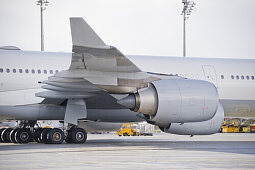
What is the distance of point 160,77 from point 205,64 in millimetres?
4869

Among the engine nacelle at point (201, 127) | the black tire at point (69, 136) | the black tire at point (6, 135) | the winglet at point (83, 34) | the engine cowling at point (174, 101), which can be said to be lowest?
the black tire at point (6, 135)

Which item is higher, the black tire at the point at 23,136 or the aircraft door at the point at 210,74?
the aircraft door at the point at 210,74

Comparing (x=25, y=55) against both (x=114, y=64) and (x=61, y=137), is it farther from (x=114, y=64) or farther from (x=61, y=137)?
(x=114, y=64)

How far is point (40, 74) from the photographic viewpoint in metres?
19.7

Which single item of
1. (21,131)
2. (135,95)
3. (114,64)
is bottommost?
(21,131)

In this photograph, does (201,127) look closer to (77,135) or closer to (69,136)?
(77,135)

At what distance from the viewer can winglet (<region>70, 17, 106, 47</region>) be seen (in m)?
14.6

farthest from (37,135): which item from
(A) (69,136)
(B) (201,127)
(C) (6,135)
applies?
(B) (201,127)

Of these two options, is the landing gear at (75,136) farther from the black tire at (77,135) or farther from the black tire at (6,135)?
the black tire at (6,135)

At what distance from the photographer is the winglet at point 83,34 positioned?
14.6m

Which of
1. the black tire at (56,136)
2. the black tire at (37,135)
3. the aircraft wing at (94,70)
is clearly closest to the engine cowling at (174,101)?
the aircraft wing at (94,70)

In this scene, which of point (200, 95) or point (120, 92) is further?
point (120, 92)

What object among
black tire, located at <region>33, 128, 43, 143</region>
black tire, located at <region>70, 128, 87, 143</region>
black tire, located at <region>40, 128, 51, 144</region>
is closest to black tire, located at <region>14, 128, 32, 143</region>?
black tire, located at <region>33, 128, 43, 143</region>

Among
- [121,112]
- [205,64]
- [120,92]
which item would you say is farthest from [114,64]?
[205,64]
